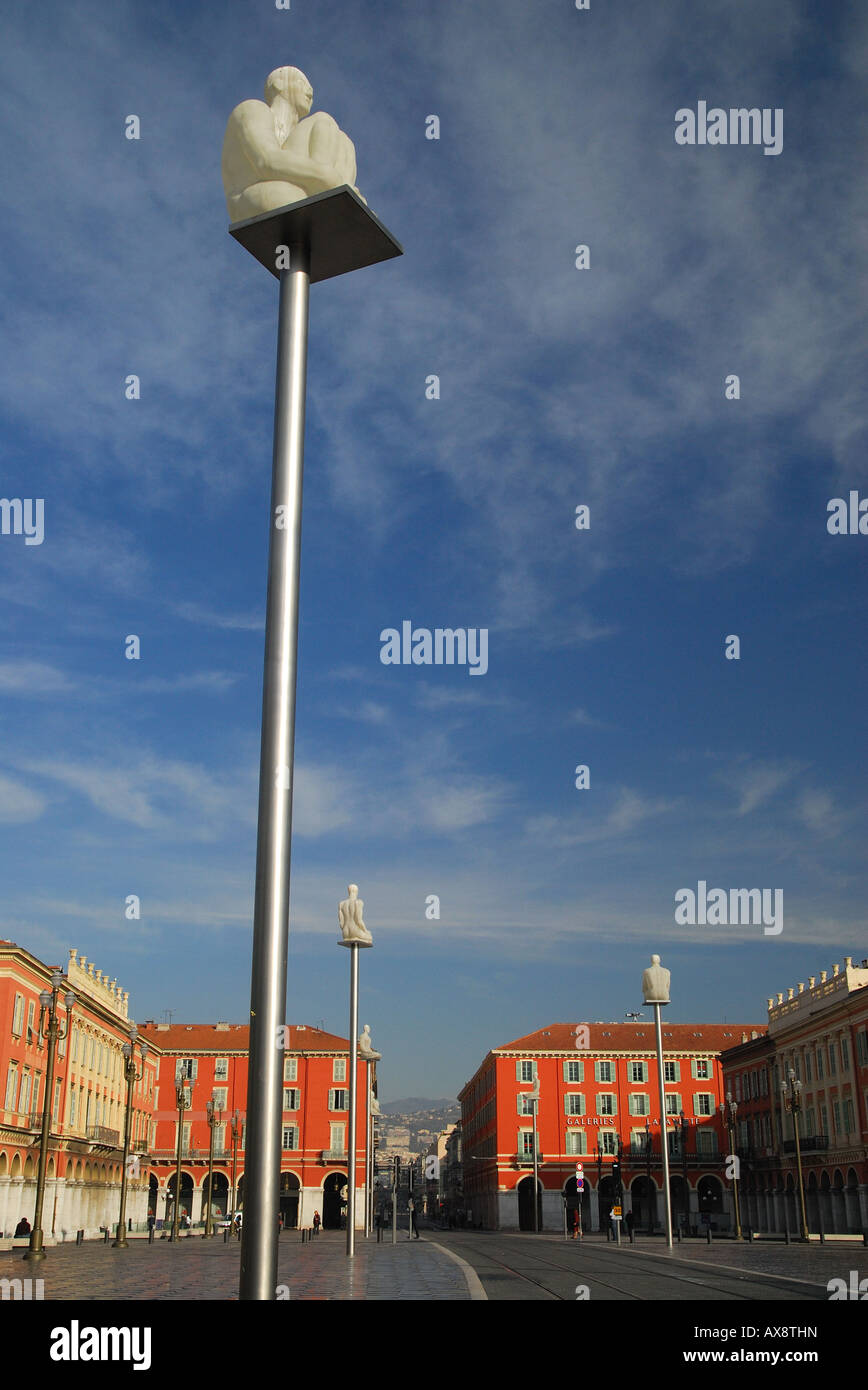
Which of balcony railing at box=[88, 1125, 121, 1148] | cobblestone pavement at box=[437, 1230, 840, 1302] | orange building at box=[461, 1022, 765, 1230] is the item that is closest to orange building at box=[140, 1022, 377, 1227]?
balcony railing at box=[88, 1125, 121, 1148]

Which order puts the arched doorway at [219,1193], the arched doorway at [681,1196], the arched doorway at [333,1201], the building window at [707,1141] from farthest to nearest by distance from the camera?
1. the building window at [707,1141]
2. the arched doorway at [219,1193]
3. the arched doorway at [681,1196]
4. the arched doorway at [333,1201]

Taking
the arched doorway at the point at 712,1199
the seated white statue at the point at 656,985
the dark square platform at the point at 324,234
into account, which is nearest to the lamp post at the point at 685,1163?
the arched doorway at the point at 712,1199

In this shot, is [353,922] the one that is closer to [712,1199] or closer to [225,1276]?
[225,1276]

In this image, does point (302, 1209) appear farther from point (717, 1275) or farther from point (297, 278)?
point (297, 278)

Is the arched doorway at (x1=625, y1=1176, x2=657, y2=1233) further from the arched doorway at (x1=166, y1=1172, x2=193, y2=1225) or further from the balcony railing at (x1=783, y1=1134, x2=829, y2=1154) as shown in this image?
the arched doorway at (x1=166, y1=1172, x2=193, y2=1225)

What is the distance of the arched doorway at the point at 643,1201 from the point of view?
77.6m

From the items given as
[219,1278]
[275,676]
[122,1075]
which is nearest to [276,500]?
[275,676]

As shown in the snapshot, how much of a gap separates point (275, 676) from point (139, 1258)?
97.6 feet

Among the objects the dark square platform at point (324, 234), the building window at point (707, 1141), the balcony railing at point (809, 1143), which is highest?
the dark square platform at point (324, 234)

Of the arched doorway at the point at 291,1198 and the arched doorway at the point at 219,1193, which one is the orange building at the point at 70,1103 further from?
the arched doorway at the point at 291,1198

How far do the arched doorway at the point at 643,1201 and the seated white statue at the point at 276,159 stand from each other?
3098 inches

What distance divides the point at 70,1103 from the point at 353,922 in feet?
116

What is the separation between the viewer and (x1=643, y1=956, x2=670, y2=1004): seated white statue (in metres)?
37.8

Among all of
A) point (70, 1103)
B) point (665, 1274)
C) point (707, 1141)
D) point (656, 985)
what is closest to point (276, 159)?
point (665, 1274)
